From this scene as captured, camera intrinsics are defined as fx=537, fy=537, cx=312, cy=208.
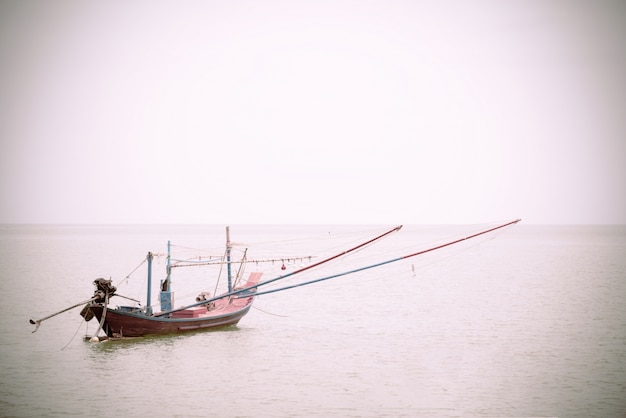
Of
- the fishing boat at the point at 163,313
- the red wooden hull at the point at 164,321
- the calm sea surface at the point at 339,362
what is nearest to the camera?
the calm sea surface at the point at 339,362

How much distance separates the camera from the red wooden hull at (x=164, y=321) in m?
25.9

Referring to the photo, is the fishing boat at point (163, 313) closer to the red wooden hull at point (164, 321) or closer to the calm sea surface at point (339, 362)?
the red wooden hull at point (164, 321)

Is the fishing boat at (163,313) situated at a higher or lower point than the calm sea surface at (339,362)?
higher

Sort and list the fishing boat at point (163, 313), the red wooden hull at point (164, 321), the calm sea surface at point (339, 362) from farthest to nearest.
Answer: the red wooden hull at point (164, 321), the fishing boat at point (163, 313), the calm sea surface at point (339, 362)

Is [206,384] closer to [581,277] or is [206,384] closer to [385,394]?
[385,394]

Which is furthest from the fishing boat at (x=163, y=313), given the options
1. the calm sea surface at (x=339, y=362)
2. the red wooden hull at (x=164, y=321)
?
the calm sea surface at (x=339, y=362)

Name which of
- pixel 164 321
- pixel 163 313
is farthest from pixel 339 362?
pixel 163 313

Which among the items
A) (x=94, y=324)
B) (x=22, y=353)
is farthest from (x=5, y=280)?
(x=22, y=353)

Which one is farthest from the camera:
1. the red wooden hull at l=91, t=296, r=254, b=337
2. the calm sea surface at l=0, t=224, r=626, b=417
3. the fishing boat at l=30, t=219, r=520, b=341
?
the red wooden hull at l=91, t=296, r=254, b=337

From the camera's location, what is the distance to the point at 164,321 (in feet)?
88.8

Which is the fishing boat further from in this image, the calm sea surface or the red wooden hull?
the calm sea surface

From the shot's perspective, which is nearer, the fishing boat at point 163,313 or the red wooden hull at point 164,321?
the fishing boat at point 163,313

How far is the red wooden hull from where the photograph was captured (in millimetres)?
25938

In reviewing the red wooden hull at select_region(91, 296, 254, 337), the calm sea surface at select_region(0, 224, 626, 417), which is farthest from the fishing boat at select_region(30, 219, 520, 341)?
the calm sea surface at select_region(0, 224, 626, 417)
